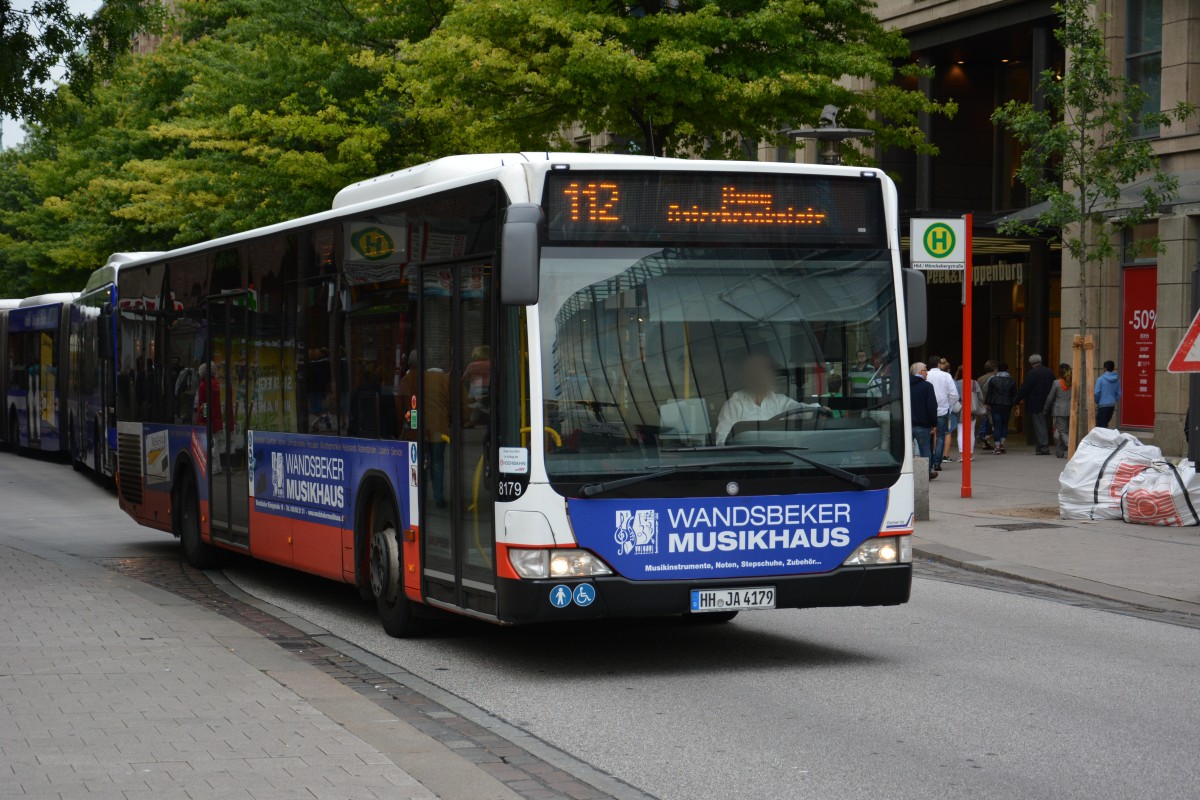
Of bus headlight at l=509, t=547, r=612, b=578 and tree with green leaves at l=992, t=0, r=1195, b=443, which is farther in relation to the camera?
tree with green leaves at l=992, t=0, r=1195, b=443

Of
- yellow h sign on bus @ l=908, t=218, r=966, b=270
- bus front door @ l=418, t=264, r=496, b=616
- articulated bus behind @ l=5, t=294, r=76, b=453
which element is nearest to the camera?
bus front door @ l=418, t=264, r=496, b=616

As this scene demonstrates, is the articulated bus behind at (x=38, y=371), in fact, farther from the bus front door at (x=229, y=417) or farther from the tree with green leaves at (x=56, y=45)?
the bus front door at (x=229, y=417)

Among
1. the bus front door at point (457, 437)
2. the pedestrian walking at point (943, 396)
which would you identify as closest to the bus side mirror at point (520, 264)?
the bus front door at point (457, 437)

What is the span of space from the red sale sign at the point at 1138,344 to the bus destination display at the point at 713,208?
18.2m

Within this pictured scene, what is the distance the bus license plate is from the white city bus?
0.04 ft

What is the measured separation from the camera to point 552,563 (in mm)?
8789

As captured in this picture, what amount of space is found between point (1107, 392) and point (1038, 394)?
236cm

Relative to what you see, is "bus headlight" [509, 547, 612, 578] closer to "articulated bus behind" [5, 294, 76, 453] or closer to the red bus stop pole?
the red bus stop pole

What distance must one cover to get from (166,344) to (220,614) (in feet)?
14.9

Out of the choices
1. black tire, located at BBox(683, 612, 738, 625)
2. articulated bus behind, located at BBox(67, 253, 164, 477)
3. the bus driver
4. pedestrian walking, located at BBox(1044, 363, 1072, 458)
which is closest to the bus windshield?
the bus driver

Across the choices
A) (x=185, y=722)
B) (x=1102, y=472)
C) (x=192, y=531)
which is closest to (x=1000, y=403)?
(x=1102, y=472)

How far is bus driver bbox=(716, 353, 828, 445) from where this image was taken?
8984mm

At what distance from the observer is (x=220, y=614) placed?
11.9 meters

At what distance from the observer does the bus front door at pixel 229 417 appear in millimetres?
13664
